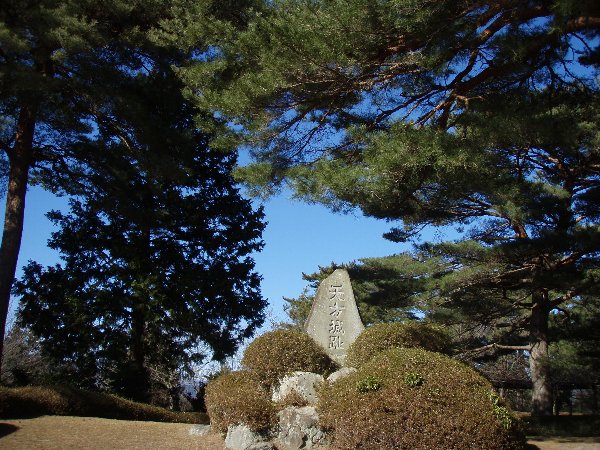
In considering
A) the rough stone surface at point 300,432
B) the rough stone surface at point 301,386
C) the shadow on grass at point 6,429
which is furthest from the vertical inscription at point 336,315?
the shadow on grass at point 6,429

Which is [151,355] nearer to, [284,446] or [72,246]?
[72,246]

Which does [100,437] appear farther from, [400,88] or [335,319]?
[400,88]

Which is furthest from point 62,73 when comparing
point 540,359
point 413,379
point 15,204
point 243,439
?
point 540,359

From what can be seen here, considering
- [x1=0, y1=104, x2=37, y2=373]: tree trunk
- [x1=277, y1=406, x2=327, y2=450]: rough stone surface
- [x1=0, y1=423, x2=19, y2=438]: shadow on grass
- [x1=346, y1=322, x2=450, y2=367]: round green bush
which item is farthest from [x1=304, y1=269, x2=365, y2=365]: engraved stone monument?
[x1=0, y1=104, x2=37, y2=373]: tree trunk

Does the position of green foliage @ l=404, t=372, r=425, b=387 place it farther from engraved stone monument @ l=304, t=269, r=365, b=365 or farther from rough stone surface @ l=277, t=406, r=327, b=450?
engraved stone monument @ l=304, t=269, r=365, b=365

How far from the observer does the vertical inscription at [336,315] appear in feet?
30.8

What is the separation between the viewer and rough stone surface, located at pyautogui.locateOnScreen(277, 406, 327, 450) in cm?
723

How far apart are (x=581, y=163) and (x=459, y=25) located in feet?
24.9

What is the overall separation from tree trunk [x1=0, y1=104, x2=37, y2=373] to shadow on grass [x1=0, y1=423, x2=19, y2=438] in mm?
2906

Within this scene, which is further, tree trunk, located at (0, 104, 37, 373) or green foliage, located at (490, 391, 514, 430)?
tree trunk, located at (0, 104, 37, 373)

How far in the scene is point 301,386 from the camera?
8164 millimetres

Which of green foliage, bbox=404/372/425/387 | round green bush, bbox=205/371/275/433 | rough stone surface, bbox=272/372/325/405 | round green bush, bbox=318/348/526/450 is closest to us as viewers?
round green bush, bbox=318/348/526/450

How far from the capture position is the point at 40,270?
1466 centimetres

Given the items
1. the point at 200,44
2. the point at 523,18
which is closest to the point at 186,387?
the point at 200,44
